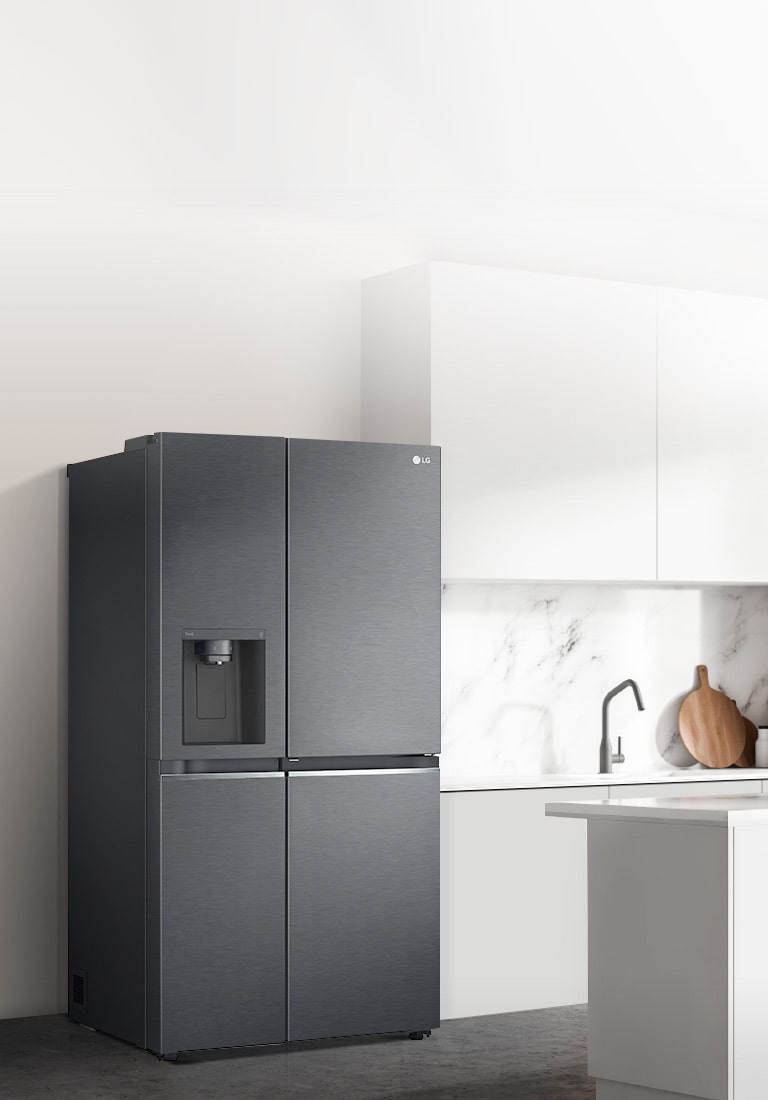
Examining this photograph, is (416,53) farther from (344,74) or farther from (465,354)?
(465,354)

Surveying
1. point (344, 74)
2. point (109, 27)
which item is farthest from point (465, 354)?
point (109, 27)

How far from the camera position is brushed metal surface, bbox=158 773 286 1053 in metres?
4.52

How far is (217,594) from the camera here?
4609 millimetres

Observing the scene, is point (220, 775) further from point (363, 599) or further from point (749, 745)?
point (749, 745)

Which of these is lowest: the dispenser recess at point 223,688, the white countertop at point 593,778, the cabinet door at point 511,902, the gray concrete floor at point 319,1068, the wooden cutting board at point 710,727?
the gray concrete floor at point 319,1068

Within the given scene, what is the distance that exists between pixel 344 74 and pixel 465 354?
1.06m

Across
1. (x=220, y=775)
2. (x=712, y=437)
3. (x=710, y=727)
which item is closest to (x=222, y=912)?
(x=220, y=775)

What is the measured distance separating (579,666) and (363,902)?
145 cm

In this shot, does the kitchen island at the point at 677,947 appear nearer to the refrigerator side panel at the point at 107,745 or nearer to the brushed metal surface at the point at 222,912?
the brushed metal surface at the point at 222,912

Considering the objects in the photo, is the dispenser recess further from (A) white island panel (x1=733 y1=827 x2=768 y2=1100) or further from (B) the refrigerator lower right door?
(A) white island panel (x1=733 y1=827 x2=768 y2=1100)

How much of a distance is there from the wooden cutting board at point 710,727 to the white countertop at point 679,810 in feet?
5.94

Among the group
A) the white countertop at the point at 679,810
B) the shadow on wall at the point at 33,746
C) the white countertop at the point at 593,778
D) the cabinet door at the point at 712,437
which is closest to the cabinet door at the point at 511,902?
the white countertop at the point at 593,778

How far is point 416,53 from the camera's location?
5625 millimetres

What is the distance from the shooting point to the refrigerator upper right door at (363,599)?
186 inches
